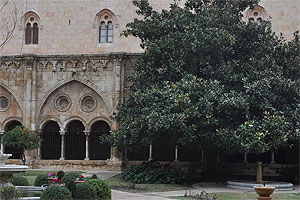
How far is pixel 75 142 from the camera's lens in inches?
1107

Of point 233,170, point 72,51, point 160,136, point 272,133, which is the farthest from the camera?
point 72,51

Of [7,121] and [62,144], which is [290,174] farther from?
[7,121]

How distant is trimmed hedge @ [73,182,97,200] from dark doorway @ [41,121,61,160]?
1457 centimetres

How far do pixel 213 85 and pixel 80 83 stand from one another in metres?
10.00

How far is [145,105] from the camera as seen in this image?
21.6 m

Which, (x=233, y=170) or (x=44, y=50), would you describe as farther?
(x=44, y=50)

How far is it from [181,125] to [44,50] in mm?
13455

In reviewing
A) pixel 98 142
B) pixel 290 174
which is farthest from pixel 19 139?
pixel 290 174

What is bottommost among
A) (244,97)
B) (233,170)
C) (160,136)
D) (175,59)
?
(233,170)

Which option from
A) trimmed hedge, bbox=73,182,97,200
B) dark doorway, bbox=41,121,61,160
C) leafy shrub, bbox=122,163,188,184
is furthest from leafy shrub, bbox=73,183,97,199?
dark doorway, bbox=41,121,61,160

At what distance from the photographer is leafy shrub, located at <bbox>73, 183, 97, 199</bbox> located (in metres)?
13.8

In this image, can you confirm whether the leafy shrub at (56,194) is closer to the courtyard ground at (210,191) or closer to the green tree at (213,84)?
the courtyard ground at (210,191)

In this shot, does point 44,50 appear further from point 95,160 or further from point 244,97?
point 244,97

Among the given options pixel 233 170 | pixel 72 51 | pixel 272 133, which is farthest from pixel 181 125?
pixel 72 51
